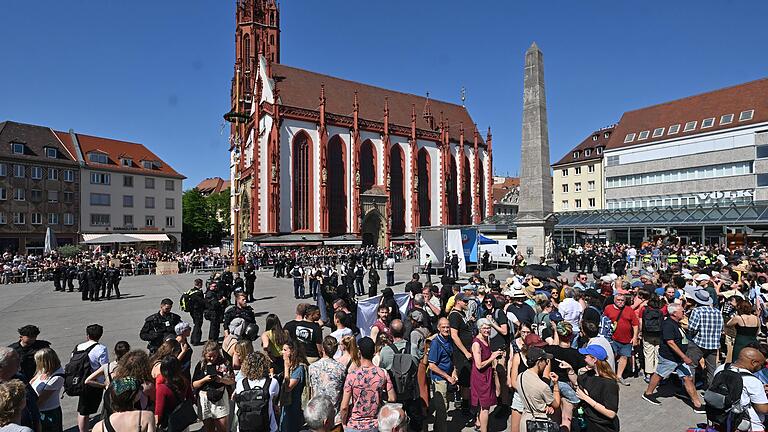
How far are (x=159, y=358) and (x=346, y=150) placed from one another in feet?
140

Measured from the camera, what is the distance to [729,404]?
4.14 meters

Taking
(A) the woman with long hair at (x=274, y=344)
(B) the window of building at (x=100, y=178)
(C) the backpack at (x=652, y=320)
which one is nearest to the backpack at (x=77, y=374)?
(A) the woman with long hair at (x=274, y=344)

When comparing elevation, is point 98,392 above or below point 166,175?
below

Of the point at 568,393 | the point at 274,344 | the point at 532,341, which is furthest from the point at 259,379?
the point at 532,341

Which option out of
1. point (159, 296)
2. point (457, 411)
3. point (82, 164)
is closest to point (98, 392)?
point (457, 411)

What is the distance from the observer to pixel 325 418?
3.08 m

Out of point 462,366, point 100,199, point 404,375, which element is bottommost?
point 462,366

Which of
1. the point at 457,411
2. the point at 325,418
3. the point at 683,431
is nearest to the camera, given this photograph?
the point at 325,418

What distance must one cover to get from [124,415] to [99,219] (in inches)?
1944

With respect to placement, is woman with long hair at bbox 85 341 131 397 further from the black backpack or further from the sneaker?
the sneaker

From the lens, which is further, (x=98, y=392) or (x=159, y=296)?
(x=159, y=296)

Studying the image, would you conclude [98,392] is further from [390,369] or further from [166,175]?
[166,175]

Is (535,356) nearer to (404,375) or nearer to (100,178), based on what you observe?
(404,375)

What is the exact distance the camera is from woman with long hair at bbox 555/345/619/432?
3947 mm
